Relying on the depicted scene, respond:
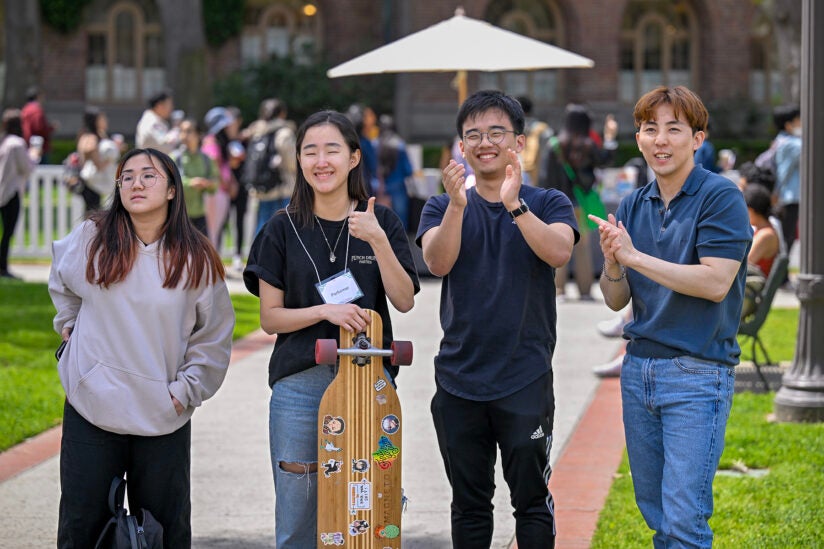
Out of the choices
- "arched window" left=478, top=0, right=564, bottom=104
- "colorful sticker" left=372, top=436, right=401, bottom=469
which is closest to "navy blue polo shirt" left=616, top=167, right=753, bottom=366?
"colorful sticker" left=372, top=436, right=401, bottom=469

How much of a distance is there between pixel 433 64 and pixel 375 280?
5061 mm

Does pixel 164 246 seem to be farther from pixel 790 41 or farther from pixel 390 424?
pixel 790 41

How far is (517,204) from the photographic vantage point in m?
4.28

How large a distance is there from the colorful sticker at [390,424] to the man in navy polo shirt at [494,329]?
27 cm

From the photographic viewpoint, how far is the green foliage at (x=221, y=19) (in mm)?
34000

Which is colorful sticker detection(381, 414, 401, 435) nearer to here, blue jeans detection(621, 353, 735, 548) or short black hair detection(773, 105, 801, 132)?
blue jeans detection(621, 353, 735, 548)

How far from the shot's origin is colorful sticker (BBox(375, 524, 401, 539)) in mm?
4281

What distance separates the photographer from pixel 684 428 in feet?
13.8

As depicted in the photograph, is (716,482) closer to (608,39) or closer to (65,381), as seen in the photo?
(65,381)

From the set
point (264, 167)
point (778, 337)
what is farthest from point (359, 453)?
point (264, 167)

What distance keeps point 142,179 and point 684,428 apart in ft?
6.43

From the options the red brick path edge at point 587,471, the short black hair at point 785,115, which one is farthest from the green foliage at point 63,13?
the red brick path edge at point 587,471

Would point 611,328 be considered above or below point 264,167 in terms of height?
below

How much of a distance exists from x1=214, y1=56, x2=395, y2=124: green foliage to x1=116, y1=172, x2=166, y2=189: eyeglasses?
27.7 metres
